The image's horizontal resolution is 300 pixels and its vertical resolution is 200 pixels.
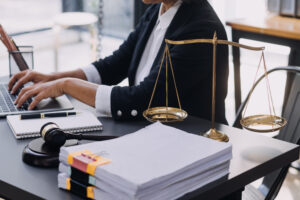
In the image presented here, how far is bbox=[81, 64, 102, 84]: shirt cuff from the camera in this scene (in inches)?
87.4

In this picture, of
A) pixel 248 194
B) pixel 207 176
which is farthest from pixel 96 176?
pixel 248 194

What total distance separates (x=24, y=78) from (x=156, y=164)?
0.93 meters

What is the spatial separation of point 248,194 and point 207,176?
632 millimetres

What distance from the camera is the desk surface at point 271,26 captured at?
3.18 m

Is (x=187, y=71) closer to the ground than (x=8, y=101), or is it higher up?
higher up

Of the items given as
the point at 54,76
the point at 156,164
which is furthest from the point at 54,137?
the point at 54,76

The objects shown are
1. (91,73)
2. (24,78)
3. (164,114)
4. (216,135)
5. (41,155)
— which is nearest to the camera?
(41,155)

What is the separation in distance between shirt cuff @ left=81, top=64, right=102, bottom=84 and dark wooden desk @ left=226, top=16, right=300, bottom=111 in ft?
4.45

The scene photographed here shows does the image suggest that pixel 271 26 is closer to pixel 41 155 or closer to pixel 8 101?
pixel 8 101

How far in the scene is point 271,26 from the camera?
131 inches

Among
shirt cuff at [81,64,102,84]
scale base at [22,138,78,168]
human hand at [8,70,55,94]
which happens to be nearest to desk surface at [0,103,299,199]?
scale base at [22,138,78,168]

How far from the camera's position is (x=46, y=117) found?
168 centimetres

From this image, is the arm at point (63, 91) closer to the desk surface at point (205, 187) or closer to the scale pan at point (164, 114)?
the desk surface at point (205, 187)

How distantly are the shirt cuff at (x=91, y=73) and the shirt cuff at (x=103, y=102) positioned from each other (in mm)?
429
